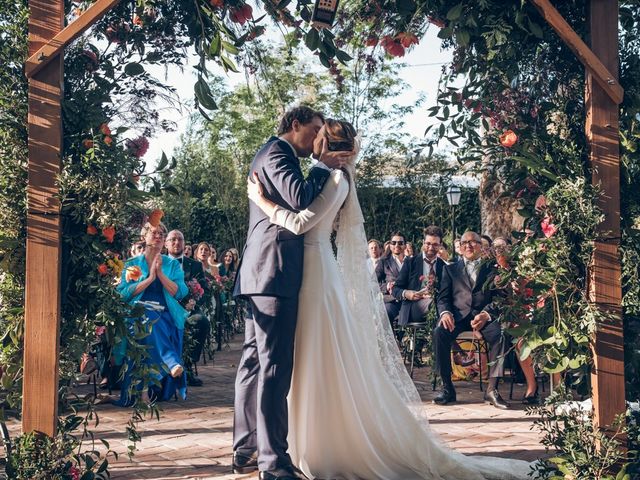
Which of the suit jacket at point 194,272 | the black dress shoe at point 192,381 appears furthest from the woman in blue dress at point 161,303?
the suit jacket at point 194,272

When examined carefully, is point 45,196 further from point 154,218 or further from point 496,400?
point 496,400

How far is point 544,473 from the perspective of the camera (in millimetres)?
4500

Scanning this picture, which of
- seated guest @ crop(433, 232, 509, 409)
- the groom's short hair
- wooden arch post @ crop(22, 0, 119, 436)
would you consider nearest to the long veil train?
the groom's short hair

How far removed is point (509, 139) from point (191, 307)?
5205mm

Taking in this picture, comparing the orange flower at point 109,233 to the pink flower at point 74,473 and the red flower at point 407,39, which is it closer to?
the pink flower at point 74,473

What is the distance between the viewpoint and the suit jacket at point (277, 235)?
474 centimetres

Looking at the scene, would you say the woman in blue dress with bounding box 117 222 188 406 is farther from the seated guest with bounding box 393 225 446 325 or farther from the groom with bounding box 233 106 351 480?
the groom with bounding box 233 106 351 480

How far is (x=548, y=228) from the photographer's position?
4484 mm

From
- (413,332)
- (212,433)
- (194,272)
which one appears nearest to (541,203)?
(212,433)

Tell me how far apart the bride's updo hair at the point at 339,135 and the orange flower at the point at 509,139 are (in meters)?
0.89

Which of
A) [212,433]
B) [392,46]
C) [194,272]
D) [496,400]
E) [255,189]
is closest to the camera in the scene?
[255,189]

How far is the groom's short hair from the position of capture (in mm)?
5051

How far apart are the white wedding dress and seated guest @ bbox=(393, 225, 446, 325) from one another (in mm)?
4159

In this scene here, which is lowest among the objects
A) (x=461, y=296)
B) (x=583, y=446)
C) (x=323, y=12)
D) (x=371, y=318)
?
(x=583, y=446)
